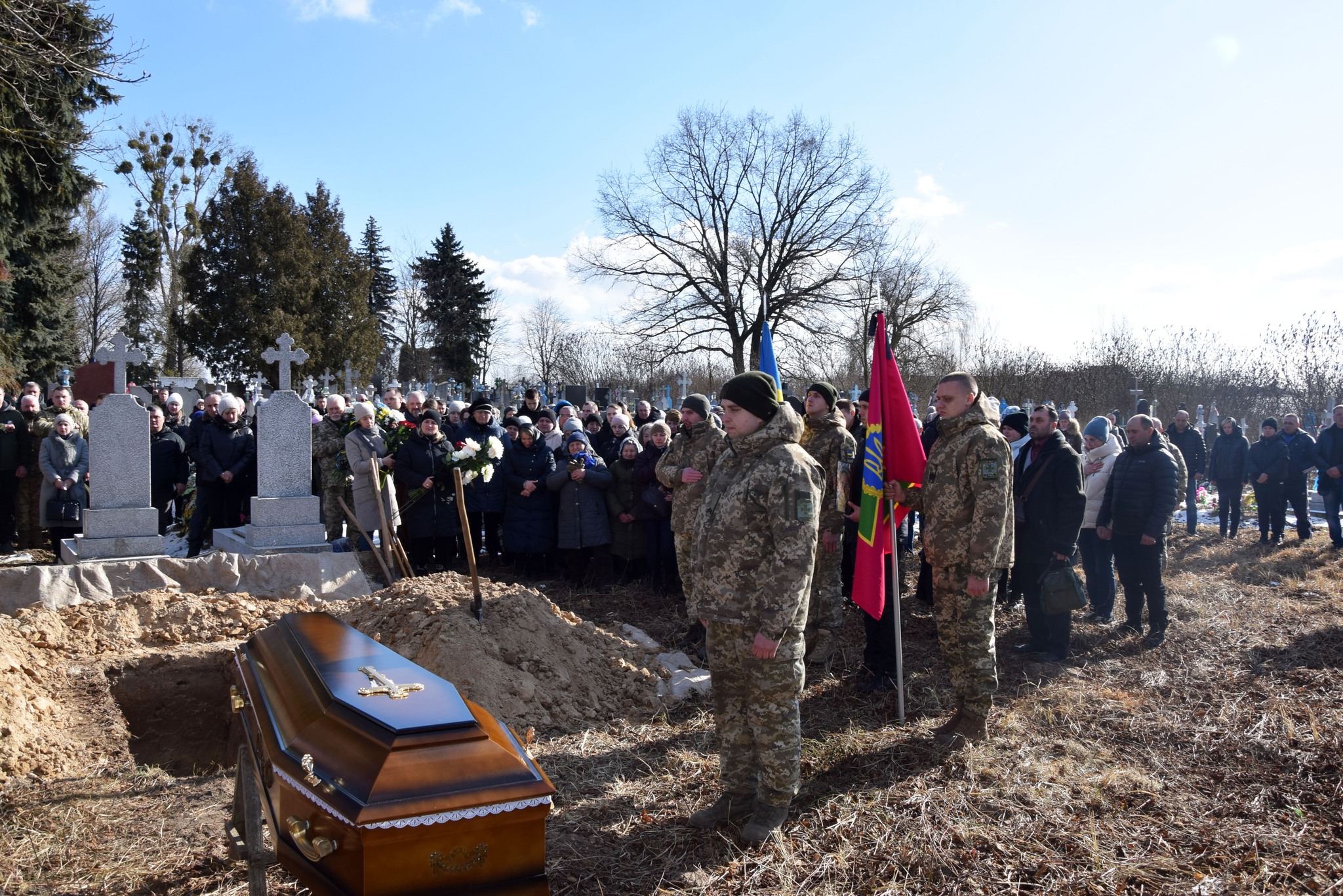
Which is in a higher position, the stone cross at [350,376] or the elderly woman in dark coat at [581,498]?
the stone cross at [350,376]

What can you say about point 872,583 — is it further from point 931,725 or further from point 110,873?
point 110,873

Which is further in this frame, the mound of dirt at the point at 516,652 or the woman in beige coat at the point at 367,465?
the woman in beige coat at the point at 367,465

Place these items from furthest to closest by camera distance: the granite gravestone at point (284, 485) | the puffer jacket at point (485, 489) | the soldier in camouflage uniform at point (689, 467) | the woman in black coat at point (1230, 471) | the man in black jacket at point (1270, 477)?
the woman in black coat at point (1230, 471) → the man in black jacket at point (1270, 477) → the puffer jacket at point (485, 489) → the granite gravestone at point (284, 485) → the soldier in camouflage uniform at point (689, 467)

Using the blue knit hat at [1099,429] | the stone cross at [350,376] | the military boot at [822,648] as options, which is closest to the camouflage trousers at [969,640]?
the military boot at [822,648]

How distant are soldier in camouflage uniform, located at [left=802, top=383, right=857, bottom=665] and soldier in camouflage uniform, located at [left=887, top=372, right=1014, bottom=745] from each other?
4.47 feet

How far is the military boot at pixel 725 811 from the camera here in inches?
149

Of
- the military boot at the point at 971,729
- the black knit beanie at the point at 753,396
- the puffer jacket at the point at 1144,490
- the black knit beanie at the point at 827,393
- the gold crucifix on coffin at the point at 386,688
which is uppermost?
the black knit beanie at the point at 827,393

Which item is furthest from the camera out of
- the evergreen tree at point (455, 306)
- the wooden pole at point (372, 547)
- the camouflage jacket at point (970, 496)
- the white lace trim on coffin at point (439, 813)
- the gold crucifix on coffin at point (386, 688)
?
the evergreen tree at point (455, 306)

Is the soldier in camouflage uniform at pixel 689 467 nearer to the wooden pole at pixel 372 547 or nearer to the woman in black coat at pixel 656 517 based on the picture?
the woman in black coat at pixel 656 517

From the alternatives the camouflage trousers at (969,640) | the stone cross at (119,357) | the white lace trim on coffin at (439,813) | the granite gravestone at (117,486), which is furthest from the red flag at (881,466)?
the stone cross at (119,357)

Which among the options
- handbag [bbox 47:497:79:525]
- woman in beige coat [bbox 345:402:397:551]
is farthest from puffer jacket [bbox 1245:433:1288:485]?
handbag [bbox 47:497:79:525]

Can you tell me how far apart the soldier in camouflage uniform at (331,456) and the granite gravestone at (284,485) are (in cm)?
40

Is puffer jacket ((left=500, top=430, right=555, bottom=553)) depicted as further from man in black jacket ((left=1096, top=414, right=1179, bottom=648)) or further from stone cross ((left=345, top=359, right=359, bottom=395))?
stone cross ((left=345, top=359, right=359, bottom=395))

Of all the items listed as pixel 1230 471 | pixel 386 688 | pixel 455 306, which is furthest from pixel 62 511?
pixel 455 306
